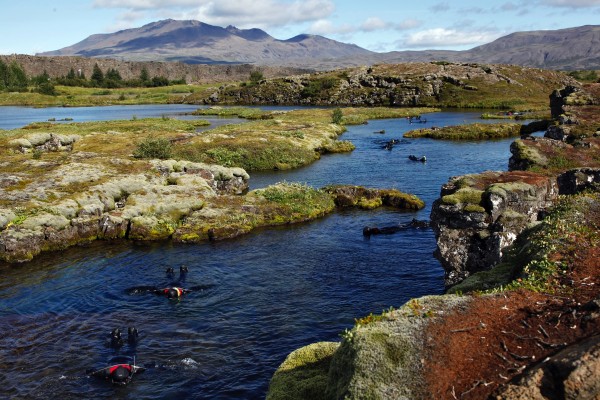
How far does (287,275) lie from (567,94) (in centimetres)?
10407

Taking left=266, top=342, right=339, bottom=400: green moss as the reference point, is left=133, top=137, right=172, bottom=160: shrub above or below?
above

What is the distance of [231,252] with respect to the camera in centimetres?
4616

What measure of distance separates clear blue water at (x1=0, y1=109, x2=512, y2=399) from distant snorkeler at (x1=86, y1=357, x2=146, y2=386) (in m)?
0.39

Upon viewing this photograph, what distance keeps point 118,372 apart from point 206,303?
10.5m

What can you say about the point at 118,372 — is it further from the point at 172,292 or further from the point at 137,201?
the point at 137,201

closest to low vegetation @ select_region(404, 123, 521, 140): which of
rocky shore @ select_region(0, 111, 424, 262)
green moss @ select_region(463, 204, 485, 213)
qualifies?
rocky shore @ select_region(0, 111, 424, 262)

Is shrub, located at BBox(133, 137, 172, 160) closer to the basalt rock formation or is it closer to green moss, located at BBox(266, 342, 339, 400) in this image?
the basalt rock formation

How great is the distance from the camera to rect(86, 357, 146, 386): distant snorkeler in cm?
2538

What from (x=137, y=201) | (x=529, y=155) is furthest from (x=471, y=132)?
(x=137, y=201)

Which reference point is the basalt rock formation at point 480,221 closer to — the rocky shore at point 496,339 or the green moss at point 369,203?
the rocky shore at point 496,339

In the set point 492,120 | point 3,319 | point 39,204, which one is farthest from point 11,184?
point 492,120

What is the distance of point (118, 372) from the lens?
25.3 meters

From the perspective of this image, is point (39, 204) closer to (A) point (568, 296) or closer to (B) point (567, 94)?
(A) point (568, 296)

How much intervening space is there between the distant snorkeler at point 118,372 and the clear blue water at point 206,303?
1.29 feet
